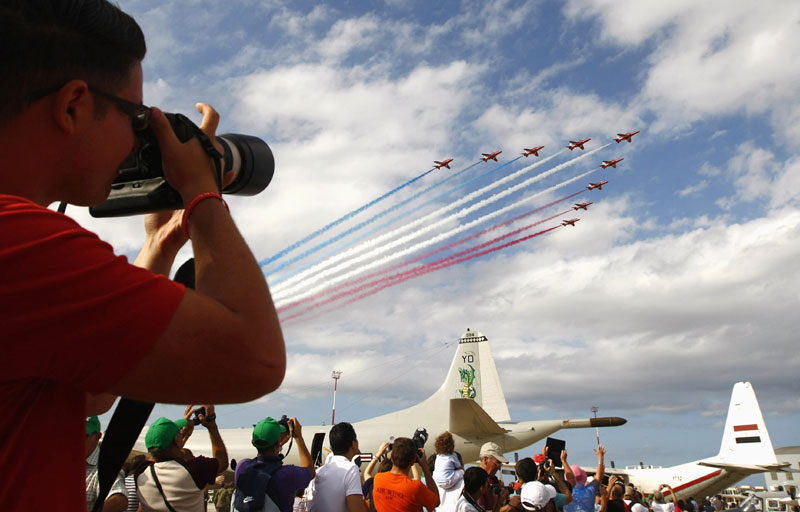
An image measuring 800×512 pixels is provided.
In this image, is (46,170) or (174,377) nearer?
(174,377)

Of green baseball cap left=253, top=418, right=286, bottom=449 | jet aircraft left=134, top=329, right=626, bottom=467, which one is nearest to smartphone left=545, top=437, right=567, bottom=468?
green baseball cap left=253, top=418, right=286, bottom=449

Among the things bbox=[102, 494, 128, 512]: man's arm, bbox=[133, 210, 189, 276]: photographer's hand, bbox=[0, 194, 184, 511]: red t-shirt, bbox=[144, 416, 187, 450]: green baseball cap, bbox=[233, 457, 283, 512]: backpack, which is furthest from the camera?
bbox=[233, 457, 283, 512]: backpack

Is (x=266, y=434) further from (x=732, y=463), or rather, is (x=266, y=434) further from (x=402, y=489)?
(x=732, y=463)

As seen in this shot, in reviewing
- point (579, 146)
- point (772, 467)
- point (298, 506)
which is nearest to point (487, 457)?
point (298, 506)

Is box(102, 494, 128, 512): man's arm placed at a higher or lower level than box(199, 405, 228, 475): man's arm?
lower

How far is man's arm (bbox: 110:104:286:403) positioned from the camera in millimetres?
1010

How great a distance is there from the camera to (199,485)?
4824 millimetres

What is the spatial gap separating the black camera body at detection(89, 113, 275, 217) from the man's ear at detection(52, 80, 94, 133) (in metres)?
0.14

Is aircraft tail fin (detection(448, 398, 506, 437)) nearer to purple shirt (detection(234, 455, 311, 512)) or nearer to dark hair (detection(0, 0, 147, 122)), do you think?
purple shirt (detection(234, 455, 311, 512))

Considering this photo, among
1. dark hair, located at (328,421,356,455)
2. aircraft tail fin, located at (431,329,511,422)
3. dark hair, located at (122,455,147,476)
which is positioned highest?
aircraft tail fin, located at (431,329,511,422)

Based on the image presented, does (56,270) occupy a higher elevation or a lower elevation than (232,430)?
lower

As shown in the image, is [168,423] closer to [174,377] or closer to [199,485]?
[199,485]

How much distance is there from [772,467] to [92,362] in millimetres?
43439

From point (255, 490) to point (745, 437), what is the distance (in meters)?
40.8
